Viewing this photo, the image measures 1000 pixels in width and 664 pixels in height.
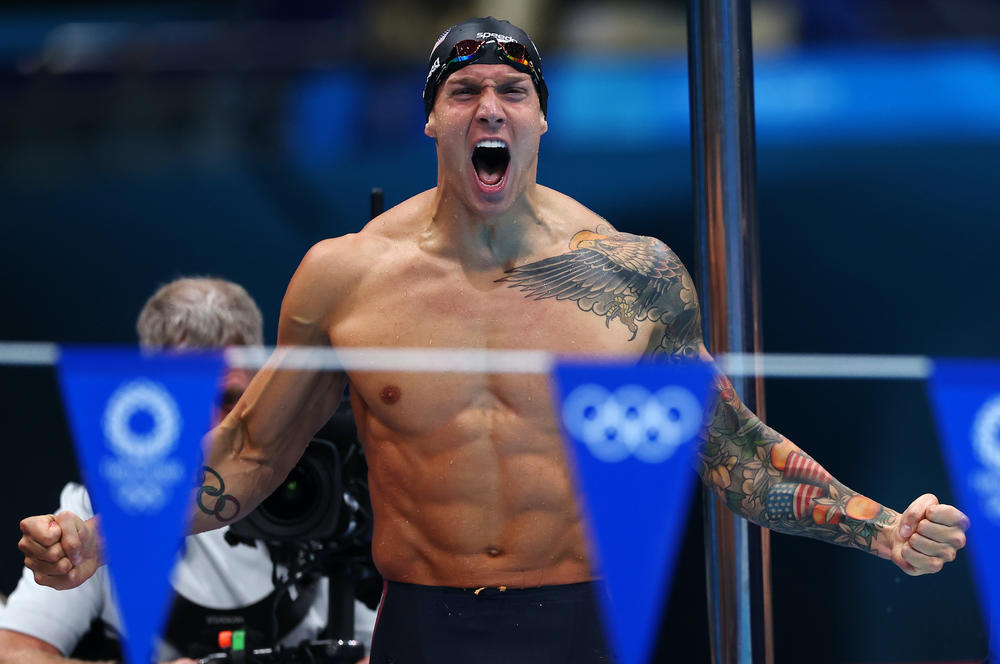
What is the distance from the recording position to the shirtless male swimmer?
5.45ft

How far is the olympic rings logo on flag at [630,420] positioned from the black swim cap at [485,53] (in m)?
0.48

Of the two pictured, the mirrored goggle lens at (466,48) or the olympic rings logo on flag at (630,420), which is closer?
the olympic rings logo on flag at (630,420)

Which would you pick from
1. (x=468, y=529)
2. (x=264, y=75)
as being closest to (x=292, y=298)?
(x=468, y=529)

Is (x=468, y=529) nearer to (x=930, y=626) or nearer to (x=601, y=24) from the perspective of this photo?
(x=930, y=626)

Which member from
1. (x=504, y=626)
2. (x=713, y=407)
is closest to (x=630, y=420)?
(x=713, y=407)

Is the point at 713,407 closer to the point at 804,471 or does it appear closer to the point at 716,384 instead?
the point at 716,384

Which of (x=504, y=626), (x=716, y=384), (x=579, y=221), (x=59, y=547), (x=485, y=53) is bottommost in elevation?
(x=504, y=626)

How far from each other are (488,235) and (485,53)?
0.27 metres

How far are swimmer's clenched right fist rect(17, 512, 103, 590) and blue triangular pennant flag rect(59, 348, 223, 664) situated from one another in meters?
0.04

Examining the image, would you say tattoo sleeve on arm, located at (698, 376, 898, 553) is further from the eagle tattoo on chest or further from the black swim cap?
the black swim cap

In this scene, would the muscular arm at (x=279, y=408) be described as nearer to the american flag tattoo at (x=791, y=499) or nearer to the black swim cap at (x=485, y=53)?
the black swim cap at (x=485, y=53)

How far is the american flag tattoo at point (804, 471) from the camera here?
1.68m

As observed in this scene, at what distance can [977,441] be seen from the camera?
59.1 inches

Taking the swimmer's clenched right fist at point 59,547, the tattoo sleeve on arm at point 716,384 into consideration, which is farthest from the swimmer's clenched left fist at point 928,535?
the swimmer's clenched right fist at point 59,547
